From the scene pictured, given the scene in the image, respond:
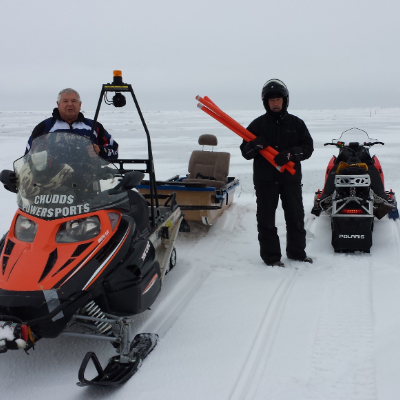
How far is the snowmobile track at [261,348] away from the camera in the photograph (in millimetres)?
2285

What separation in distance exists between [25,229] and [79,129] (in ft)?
4.32

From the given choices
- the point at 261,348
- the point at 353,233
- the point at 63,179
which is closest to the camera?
the point at 63,179

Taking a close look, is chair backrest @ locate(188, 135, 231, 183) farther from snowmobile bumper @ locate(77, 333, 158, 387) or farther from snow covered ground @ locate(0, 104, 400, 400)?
snowmobile bumper @ locate(77, 333, 158, 387)

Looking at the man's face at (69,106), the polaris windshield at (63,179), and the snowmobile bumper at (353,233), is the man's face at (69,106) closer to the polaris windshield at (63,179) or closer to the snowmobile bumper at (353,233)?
the polaris windshield at (63,179)

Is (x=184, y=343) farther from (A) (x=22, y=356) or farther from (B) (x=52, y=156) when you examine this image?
(B) (x=52, y=156)

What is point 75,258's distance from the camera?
91.4 inches

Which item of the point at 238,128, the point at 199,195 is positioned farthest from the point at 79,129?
the point at 199,195

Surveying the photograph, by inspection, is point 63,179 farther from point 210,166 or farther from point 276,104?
point 210,166

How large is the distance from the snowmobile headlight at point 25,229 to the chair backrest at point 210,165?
3.93m

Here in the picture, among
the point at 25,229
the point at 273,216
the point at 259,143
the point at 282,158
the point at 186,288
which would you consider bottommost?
the point at 186,288

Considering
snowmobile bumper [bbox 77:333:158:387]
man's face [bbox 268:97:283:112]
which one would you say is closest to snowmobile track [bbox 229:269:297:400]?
snowmobile bumper [bbox 77:333:158:387]

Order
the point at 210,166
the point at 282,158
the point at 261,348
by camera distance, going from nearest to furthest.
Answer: the point at 261,348 < the point at 282,158 < the point at 210,166

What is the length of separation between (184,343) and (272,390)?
0.72 m

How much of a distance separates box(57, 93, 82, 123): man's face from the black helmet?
5.68 ft
